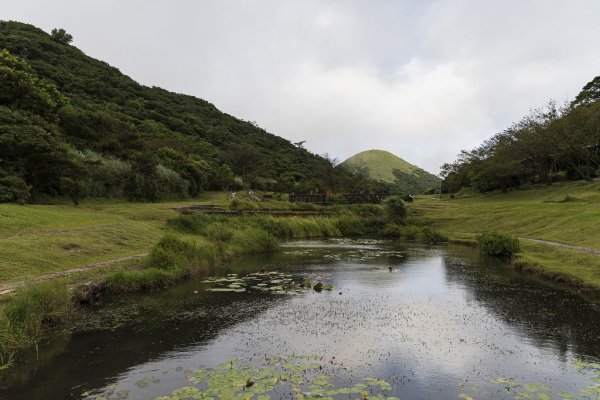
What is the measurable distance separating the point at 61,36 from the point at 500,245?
14805 centimetres

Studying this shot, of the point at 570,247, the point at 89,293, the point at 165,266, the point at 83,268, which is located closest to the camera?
the point at 89,293

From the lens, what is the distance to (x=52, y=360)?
11.2m

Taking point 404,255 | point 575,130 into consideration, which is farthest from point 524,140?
point 404,255

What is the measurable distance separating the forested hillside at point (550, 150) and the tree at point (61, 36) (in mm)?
129837

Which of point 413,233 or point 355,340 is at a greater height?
point 413,233

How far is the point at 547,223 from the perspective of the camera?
1537 inches

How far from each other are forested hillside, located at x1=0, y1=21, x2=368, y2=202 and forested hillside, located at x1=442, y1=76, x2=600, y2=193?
1401 inches

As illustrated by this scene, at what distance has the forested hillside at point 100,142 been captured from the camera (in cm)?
3497

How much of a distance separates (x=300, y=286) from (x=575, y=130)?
58275 mm

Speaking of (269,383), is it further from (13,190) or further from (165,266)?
(13,190)

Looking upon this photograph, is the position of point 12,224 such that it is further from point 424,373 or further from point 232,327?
point 424,373

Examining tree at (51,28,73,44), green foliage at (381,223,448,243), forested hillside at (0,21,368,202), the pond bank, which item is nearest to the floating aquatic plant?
the pond bank

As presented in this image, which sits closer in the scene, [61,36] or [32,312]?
[32,312]

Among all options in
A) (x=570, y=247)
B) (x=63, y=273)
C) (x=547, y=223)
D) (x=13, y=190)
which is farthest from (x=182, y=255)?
(x=547, y=223)
